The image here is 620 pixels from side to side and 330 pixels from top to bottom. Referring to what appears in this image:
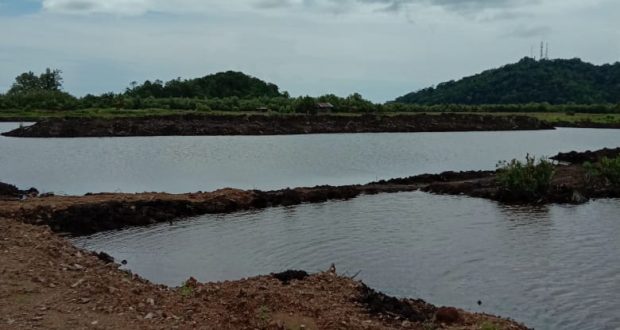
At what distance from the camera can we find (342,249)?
51.6 ft

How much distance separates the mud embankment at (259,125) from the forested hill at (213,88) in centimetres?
4823

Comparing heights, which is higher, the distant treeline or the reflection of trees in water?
the distant treeline

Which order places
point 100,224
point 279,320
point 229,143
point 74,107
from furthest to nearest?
point 74,107
point 229,143
point 100,224
point 279,320

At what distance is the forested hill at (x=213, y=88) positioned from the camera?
119 metres

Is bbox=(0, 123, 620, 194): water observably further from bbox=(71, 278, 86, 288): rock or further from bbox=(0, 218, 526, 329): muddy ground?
bbox=(71, 278, 86, 288): rock

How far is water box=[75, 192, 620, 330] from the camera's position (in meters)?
11.8

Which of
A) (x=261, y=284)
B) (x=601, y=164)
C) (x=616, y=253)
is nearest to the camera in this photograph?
(x=261, y=284)

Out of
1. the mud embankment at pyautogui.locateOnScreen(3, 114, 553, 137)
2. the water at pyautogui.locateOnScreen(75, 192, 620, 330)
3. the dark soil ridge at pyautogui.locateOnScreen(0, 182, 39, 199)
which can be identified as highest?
the mud embankment at pyautogui.locateOnScreen(3, 114, 553, 137)

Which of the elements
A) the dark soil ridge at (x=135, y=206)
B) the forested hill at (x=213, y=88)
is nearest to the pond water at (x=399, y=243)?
the dark soil ridge at (x=135, y=206)

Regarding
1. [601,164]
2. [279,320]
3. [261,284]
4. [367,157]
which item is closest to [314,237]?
[261,284]

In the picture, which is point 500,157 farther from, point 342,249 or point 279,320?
point 279,320

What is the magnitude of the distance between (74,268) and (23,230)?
3557mm

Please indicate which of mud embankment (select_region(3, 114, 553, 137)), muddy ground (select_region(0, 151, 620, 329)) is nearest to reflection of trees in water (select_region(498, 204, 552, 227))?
muddy ground (select_region(0, 151, 620, 329))

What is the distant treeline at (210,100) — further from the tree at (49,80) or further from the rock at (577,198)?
the rock at (577,198)
